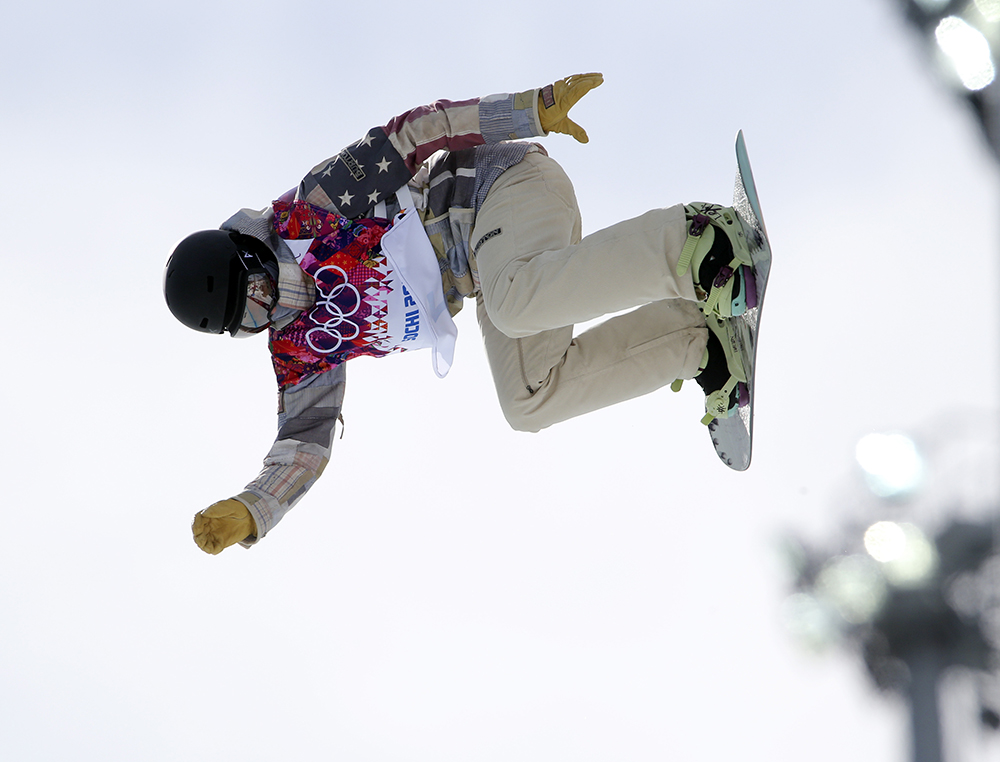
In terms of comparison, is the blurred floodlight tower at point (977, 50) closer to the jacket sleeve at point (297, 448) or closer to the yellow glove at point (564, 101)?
the yellow glove at point (564, 101)

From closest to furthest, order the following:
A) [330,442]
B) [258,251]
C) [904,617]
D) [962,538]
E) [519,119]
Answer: [519,119]
[258,251]
[330,442]
[962,538]
[904,617]

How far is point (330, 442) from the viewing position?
298 cm

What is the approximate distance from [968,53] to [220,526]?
3838 millimetres

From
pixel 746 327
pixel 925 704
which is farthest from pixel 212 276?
pixel 925 704

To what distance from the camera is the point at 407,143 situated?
261cm

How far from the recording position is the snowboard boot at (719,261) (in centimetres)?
196

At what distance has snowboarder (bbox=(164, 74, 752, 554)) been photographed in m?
2.56

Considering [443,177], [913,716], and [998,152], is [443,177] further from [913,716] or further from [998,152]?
[913,716]

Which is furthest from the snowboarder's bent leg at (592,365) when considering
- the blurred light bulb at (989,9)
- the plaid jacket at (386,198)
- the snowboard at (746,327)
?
the blurred light bulb at (989,9)

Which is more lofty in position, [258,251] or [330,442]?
[258,251]

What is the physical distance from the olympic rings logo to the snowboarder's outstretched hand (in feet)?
2.51

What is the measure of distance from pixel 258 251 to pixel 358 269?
422mm

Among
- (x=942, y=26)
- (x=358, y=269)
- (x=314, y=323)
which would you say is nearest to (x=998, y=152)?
(x=942, y=26)

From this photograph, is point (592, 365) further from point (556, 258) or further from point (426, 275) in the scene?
point (426, 275)
